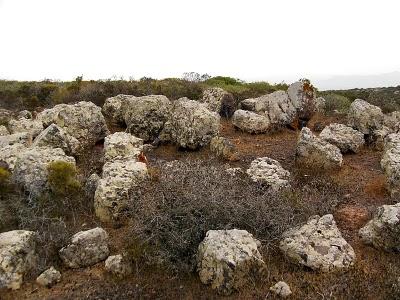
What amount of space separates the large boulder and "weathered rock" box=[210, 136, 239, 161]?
138cm

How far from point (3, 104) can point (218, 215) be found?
1525cm

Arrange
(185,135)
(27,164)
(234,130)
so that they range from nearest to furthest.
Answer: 1. (27,164)
2. (185,135)
3. (234,130)

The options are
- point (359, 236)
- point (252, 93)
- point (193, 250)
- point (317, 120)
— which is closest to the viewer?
point (193, 250)

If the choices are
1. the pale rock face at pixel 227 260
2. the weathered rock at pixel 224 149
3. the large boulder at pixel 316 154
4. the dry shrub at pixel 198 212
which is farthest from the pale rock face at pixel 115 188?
the large boulder at pixel 316 154

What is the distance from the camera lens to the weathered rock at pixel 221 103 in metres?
14.2

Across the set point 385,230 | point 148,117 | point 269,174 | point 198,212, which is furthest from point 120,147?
point 385,230

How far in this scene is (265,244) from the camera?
6.69 meters

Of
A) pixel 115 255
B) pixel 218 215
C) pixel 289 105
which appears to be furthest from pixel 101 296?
pixel 289 105

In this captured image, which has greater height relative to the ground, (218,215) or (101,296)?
(218,215)

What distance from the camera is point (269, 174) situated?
869 centimetres

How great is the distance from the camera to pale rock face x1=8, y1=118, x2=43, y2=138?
39.1 feet

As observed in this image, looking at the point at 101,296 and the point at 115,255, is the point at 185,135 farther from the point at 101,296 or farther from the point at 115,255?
the point at 101,296

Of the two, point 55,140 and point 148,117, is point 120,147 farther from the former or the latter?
point 148,117

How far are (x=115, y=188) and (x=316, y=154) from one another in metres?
4.21
